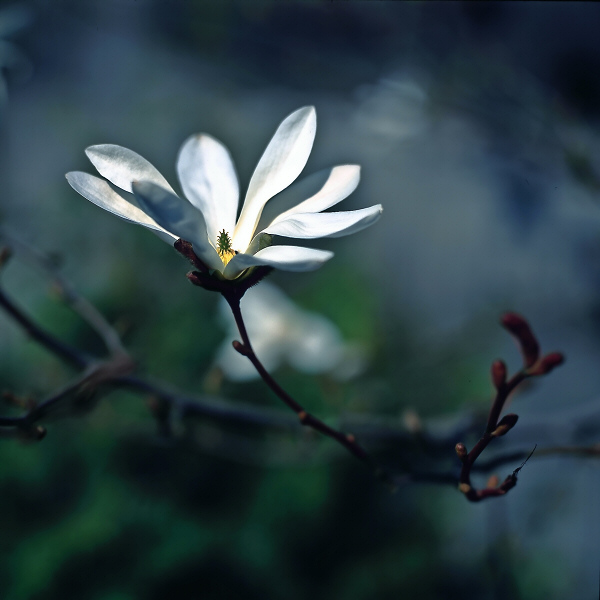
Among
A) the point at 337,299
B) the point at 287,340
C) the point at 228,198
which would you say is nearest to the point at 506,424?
the point at 228,198

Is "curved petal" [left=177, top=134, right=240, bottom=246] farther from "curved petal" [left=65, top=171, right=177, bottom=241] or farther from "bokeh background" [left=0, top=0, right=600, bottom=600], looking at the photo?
→ "bokeh background" [left=0, top=0, right=600, bottom=600]

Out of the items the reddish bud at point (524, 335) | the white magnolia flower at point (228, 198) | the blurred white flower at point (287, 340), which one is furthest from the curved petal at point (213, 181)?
the blurred white flower at point (287, 340)

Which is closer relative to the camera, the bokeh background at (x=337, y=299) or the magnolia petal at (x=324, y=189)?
the magnolia petal at (x=324, y=189)

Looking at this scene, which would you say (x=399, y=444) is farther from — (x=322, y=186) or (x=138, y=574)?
(x=138, y=574)

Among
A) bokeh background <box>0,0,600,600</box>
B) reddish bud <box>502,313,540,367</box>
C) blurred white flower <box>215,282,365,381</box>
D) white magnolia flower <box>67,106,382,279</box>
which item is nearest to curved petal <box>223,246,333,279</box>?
white magnolia flower <box>67,106,382,279</box>

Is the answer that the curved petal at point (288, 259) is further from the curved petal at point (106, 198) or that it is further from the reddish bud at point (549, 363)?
the reddish bud at point (549, 363)

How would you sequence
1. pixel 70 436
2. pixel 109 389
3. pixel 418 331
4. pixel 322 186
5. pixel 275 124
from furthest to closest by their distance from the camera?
1. pixel 275 124
2. pixel 418 331
3. pixel 70 436
4. pixel 109 389
5. pixel 322 186

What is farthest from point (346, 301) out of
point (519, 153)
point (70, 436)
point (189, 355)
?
point (70, 436)

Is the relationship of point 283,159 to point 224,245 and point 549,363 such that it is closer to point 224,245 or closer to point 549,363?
point 224,245

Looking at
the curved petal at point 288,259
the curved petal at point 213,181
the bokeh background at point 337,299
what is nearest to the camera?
Answer: the curved petal at point 288,259
